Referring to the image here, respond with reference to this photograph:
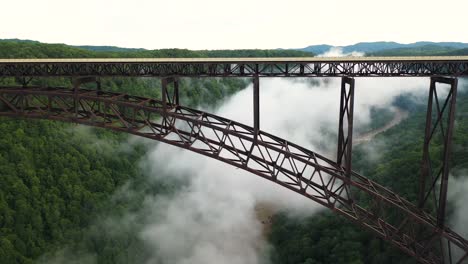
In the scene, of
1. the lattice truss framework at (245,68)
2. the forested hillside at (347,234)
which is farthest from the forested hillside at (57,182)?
the lattice truss framework at (245,68)

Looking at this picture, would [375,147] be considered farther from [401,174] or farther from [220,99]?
[220,99]

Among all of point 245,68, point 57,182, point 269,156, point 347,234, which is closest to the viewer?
point 269,156

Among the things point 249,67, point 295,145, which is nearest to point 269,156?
point 295,145

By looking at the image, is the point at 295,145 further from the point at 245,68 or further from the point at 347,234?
the point at 347,234

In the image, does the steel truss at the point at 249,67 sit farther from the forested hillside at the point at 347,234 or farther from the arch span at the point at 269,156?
the forested hillside at the point at 347,234

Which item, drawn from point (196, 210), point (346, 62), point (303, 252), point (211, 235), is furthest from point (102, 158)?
point (346, 62)

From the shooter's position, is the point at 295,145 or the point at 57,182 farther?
the point at 57,182

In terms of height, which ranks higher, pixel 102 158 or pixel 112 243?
pixel 102 158
